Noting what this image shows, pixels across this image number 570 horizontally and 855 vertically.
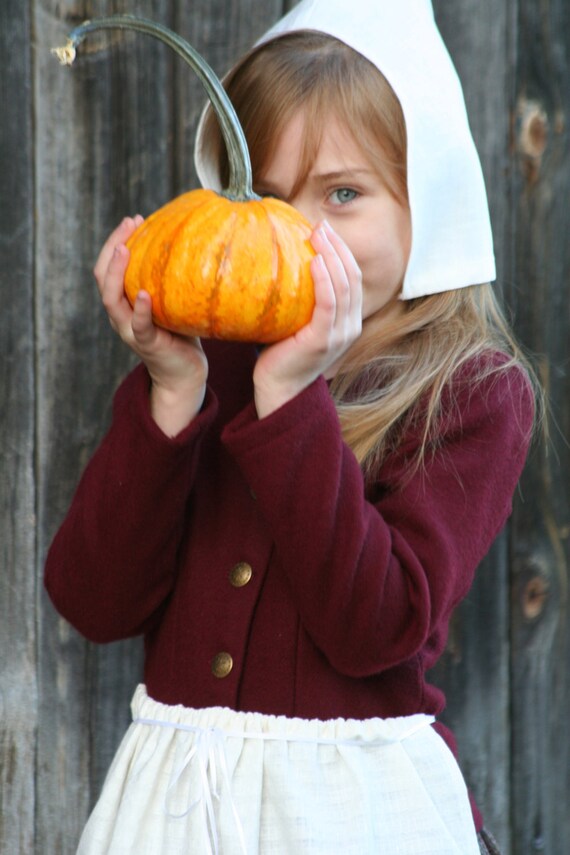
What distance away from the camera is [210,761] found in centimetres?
142

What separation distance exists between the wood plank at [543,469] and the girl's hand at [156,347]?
1.07m

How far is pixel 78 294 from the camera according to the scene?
204 cm

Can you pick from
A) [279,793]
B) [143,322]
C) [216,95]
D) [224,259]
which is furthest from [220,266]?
[279,793]

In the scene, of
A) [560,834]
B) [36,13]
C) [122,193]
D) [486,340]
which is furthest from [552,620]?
[36,13]

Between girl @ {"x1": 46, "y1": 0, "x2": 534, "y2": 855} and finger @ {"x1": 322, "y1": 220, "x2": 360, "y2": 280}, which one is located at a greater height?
finger @ {"x1": 322, "y1": 220, "x2": 360, "y2": 280}

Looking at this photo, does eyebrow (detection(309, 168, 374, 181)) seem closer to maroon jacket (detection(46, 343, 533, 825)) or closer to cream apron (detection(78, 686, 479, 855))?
maroon jacket (detection(46, 343, 533, 825))

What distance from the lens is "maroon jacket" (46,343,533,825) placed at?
4.46 ft

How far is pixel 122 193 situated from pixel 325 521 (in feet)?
3.11

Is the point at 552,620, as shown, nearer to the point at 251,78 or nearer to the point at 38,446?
the point at 38,446

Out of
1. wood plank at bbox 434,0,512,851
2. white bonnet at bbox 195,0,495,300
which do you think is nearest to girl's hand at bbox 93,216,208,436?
white bonnet at bbox 195,0,495,300

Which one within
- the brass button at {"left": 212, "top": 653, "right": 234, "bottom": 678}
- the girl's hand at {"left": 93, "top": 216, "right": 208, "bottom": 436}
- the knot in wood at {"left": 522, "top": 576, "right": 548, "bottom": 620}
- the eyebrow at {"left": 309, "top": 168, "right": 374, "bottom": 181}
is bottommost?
the knot in wood at {"left": 522, "top": 576, "right": 548, "bottom": 620}

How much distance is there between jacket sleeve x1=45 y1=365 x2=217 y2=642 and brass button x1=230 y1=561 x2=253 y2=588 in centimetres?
9

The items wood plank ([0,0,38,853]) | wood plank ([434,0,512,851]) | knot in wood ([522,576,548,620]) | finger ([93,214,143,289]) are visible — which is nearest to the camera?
finger ([93,214,143,289])

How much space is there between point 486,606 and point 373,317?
823mm
